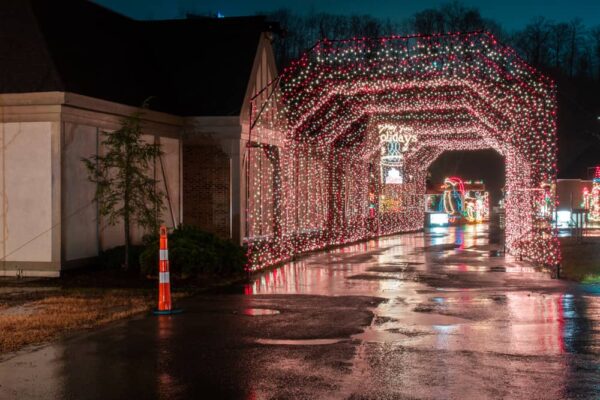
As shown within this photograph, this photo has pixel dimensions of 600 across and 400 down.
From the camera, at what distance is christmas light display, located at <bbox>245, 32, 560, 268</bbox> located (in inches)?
782

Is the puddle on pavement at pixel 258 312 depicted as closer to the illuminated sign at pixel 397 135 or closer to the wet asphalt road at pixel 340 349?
the wet asphalt road at pixel 340 349

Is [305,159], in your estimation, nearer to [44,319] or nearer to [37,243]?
[37,243]

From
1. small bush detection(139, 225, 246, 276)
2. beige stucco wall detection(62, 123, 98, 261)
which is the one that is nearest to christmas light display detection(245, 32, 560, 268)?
small bush detection(139, 225, 246, 276)

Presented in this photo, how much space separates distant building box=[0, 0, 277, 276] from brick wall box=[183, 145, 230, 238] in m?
0.03

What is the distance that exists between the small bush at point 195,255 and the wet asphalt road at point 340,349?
1.53 meters

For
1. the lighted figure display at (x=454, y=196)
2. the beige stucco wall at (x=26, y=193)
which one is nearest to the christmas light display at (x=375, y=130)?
the beige stucco wall at (x=26, y=193)

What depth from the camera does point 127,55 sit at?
22422 mm

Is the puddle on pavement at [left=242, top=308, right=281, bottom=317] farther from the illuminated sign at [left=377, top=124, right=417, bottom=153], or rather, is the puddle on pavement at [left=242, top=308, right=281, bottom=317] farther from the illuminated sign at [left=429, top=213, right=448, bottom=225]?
the illuminated sign at [left=429, top=213, right=448, bottom=225]

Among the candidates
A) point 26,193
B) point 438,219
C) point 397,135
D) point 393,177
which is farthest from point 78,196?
point 438,219

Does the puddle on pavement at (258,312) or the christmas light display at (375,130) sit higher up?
the christmas light display at (375,130)

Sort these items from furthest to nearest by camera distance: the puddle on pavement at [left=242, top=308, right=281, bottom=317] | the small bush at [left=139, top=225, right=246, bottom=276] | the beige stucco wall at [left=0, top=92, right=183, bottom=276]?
the beige stucco wall at [left=0, top=92, right=183, bottom=276] < the small bush at [left=139, top=225, right=246, bottom=276] < the puddle on pavement at [left=242, top=308, right=281, bottom=317]

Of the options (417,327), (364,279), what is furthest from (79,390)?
(364,279)

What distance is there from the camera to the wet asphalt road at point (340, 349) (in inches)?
294

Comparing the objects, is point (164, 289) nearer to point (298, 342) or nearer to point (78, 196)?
point (298, 342)
